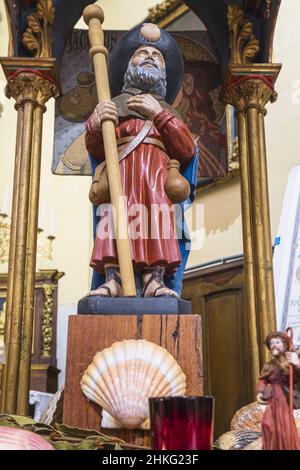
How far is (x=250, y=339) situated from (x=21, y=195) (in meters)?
0.78

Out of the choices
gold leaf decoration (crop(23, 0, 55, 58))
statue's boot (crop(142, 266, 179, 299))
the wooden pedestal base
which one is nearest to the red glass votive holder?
the wooden pedestal base

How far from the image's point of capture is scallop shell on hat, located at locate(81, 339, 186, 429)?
0.90 meters

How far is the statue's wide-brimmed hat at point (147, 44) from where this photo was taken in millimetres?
→ 1479

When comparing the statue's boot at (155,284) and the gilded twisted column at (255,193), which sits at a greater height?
the gilded twisted column at (255,193)

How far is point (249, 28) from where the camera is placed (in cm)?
183

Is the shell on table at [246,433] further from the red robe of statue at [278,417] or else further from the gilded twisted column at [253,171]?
the gilded twisted column at [253,171]

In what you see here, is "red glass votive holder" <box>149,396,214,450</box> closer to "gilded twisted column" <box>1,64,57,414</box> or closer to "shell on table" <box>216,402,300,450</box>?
"shell on table" <box>216,402,300,450</box>

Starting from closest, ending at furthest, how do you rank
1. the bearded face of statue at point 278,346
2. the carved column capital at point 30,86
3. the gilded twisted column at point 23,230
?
the bearded face of statue at point 278,346 < the gilded twisted column at point 23,230 < the carved column capital at point 30,86

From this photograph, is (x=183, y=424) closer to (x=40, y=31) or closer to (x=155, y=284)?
(x=155, y=284)

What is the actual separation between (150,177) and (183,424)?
0.80 metres

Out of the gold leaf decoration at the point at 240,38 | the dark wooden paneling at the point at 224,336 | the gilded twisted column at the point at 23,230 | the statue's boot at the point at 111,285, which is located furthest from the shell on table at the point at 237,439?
the dark wooden paneling at the point at 224,336

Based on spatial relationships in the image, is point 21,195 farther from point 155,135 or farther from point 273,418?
point 273,418

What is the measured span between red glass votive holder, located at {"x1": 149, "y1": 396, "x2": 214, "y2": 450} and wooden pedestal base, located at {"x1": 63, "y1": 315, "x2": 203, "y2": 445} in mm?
441

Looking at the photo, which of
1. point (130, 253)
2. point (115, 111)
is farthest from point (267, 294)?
point (115, 111)
